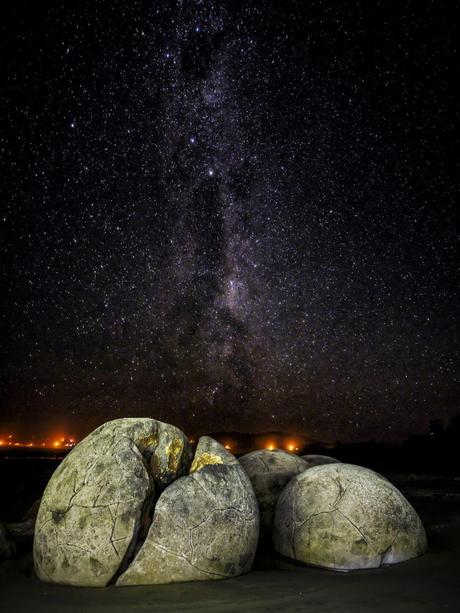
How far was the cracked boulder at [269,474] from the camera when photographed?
6871 mm

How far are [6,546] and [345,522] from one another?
462 centimetres

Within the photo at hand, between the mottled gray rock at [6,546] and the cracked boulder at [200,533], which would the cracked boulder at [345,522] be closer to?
the cracked boulder at [200,533]

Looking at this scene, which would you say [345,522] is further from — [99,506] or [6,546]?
[6,546]

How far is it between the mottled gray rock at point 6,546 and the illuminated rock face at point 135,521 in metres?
1.26

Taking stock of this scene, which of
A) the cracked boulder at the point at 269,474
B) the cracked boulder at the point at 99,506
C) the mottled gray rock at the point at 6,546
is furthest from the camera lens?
the cracked boulder at the point at 269,474

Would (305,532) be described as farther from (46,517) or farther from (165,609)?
(46,517)

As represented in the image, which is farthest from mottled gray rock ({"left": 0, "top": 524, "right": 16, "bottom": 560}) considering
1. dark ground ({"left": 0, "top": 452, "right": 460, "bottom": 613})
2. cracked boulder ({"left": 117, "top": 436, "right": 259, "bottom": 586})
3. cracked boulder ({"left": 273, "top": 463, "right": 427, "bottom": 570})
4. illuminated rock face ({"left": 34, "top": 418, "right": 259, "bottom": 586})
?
cracked boulder ({"left": 273, "top": 463, "right": 427, "bottom": 570})

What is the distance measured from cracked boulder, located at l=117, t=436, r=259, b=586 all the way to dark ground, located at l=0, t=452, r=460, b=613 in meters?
0.16

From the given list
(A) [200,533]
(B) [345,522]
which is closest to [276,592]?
(A) [200,533]

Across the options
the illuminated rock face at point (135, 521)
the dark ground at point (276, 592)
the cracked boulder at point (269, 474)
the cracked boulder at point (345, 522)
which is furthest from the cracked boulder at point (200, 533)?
the cracked boulder at point (269, 474)

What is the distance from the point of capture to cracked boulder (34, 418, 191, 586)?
4738 mm

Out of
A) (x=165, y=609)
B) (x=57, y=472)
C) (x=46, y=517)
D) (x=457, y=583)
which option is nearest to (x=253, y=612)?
(x=165, y=609)

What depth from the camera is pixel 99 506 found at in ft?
16.0

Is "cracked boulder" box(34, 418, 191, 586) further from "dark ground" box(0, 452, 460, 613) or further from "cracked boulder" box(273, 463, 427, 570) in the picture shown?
"cracked boulder" box(273, 463, 427, 570)
